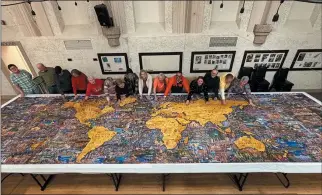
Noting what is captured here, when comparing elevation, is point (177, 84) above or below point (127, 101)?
above

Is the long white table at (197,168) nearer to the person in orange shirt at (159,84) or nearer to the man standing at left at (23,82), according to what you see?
the person in orange shirt at (159,84)

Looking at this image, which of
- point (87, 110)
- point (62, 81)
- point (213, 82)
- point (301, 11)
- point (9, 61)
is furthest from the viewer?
point (9, 61)

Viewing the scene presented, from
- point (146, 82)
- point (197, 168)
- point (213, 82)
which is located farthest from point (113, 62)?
point (197, 168)

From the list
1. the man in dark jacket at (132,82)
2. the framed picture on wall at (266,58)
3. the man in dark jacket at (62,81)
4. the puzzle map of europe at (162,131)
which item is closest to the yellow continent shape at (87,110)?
the puzzle map of europe at (162,131)

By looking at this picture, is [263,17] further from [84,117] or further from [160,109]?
[84,117]

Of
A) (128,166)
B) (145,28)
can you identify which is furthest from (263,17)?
(128,166)

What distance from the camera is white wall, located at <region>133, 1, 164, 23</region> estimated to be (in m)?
4.41

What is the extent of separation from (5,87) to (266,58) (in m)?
7.80

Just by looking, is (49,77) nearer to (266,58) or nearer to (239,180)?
(239,180)

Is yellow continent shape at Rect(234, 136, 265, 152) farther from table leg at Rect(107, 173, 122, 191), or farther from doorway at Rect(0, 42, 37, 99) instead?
doorway at Rect(0, 42, 37, 99)

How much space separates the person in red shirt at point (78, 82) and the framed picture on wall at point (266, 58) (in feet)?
13.7

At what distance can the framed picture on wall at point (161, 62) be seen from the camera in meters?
4.91

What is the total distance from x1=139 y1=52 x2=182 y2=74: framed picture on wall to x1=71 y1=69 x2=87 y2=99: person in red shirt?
1580 millimetres

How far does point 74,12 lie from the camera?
4.57 meters
